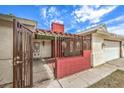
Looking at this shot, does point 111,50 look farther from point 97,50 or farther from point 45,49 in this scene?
point 45,49

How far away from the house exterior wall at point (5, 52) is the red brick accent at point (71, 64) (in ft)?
6.61

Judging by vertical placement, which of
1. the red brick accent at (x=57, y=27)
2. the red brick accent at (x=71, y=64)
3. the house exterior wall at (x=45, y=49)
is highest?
the red brick accent at (x=57, y=27)

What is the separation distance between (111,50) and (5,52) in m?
9.53

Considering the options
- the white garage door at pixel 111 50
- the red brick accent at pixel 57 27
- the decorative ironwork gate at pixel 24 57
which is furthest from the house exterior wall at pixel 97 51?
the decorative ironwork gate at pixel 24 57

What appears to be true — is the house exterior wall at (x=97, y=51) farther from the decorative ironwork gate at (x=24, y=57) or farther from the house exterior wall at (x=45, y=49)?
the decorative ironwork gate at (x=24, y=57)

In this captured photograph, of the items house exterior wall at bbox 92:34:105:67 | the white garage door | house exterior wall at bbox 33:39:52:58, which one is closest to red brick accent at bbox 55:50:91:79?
house exterior wall at bbox 92:34:105:67

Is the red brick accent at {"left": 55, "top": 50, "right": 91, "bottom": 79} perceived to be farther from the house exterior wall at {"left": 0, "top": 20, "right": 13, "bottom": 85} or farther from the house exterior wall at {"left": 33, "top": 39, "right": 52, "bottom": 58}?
the house exterior wall at {"left": 33, "top": 39, "right": 52, "bottom": 58}

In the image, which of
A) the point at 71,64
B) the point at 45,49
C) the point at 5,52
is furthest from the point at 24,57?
the point at 45,49

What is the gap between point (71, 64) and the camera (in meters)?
6.02

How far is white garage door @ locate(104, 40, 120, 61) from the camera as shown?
32.3 ft

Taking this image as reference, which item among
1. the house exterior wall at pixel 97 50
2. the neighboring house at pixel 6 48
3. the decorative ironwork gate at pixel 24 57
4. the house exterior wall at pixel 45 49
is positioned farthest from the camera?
the house exterior wall at pixel 97 50

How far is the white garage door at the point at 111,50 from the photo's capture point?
9859mm
